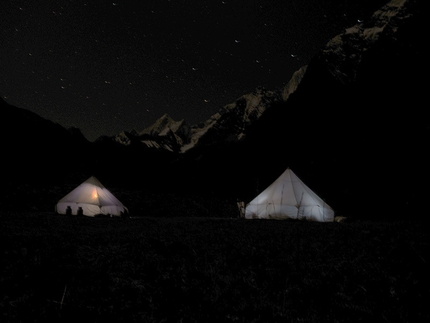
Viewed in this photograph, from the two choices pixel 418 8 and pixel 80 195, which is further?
pixel 418 8

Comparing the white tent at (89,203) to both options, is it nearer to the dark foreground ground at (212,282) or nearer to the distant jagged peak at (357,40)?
the dark foreground ground at (212,282)

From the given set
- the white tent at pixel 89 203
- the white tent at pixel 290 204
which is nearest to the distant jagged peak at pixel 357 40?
the white tent at pixel 290 204

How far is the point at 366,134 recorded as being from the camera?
4950 centimetres

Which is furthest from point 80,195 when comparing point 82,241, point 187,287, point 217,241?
point 187,287

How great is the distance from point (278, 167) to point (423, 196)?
34.6 metres

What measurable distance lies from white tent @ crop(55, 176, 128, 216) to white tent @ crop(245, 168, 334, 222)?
838 cm

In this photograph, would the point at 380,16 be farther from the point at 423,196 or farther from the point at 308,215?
the point at 308,215

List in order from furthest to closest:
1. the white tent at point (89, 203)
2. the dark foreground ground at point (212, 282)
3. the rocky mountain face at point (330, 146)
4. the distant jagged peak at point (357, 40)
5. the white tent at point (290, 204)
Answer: the distant jagged peak at point (357, 40)
the rocky mountain face at point (330, 146)
the white tent at point (89, 203)
the white tent at point (290, 204)
the dark foreground ground at point (212, 282)

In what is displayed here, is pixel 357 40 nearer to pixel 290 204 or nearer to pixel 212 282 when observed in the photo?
pixel 290 204

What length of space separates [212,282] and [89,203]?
14354 millimetres

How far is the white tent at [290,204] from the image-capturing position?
15.8 m

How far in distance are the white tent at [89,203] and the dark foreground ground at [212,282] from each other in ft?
35.1

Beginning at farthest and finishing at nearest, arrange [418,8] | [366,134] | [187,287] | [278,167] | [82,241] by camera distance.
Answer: [418,8] < [278,167] < [366,134] < [82,241] < [187,287]

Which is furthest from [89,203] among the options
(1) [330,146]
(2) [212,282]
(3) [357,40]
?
(3) [357,40]
